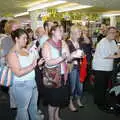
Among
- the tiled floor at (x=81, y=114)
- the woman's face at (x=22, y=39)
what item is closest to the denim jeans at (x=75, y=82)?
the tiled floor at (x=81, y=114)

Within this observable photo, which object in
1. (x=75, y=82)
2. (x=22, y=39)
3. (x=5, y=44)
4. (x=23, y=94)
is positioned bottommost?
(x=75, y=82)

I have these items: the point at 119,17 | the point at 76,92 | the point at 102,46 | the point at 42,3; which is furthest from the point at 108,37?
the point at 119,17

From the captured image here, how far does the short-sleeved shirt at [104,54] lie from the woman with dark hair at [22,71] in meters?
1.50

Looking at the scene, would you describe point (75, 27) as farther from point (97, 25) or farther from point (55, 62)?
point (97, 25)

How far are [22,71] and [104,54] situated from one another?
1.73 m

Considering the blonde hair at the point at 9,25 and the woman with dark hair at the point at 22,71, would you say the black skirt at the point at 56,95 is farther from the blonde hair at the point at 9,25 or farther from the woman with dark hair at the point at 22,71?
Answer: the blonde hair at the point at 9,25

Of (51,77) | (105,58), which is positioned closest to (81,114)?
(105,58)

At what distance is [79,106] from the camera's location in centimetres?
452

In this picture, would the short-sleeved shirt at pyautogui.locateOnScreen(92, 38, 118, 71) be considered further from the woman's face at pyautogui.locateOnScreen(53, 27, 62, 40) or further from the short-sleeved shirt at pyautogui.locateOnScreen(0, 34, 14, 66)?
the short-sleeved shirt at pyautogui.locateOnScreen(0, 34, 14, 66)

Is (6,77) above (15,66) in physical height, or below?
below

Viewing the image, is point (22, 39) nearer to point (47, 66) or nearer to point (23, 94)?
point (47, 66)

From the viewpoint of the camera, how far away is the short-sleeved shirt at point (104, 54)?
4.17 metres

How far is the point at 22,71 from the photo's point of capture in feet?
9.39

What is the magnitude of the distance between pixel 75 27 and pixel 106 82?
107 cm
